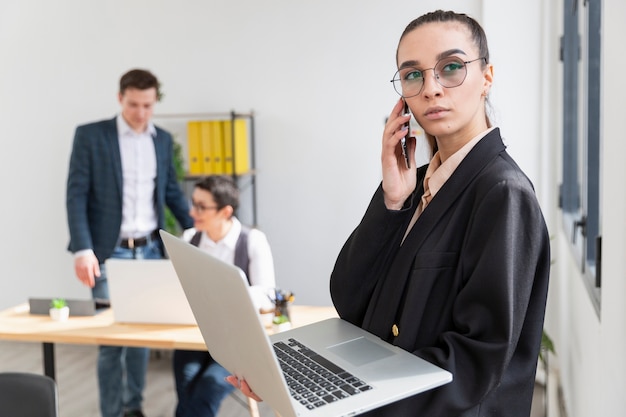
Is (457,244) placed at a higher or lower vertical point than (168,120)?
lower

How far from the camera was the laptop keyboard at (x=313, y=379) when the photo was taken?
1169 millimetres

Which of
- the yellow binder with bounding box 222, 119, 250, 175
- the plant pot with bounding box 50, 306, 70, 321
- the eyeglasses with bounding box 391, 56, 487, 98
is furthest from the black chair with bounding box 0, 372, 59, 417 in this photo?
the yellow binder with bounding box 222, 119, 250, 175

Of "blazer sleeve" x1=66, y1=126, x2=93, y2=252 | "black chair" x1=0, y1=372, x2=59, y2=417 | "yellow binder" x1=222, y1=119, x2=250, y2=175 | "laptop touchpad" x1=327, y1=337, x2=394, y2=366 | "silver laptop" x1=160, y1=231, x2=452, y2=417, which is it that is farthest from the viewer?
"yellow binder" x1=222, y1=119, x2=250, y2=175

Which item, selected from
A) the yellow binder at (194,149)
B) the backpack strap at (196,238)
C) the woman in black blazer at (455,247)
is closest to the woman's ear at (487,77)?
the woman in black blazer at (455,247)

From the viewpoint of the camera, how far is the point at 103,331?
2.83 meters

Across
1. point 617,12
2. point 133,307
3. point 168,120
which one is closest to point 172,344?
point 133,307

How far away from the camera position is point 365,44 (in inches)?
187

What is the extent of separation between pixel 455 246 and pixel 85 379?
3.80 metres

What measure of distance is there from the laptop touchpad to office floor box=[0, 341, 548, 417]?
228 centimetres

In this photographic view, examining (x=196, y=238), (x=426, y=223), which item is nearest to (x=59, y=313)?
(x=196, y=238)

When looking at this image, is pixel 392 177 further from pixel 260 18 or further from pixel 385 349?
pixel 260 18

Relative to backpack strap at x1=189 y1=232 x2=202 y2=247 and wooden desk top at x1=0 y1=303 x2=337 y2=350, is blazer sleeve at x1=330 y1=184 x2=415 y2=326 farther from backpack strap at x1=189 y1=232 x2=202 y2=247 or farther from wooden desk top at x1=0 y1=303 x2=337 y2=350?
backpack strap at x1=189 y1=232 x2=202 y2=247

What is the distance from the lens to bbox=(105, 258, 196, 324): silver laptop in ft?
9.04

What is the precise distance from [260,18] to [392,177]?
3.79 meters
